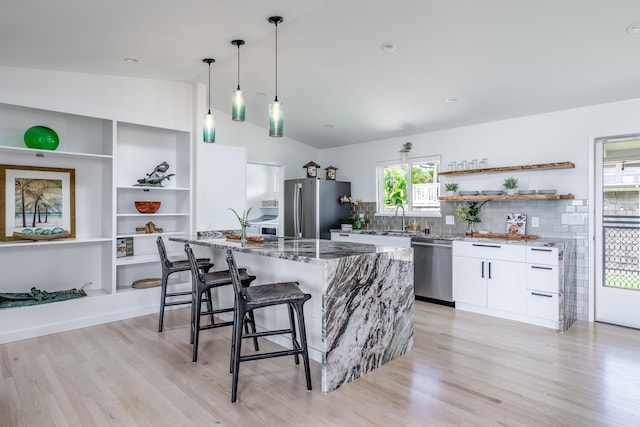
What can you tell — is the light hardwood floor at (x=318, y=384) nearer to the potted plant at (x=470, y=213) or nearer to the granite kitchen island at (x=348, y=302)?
the granite kitchen island at (x=348, y=302)

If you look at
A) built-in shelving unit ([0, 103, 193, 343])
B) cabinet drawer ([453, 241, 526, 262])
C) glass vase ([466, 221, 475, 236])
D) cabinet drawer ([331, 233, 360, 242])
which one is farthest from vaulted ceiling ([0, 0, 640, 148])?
cabinet drawer ([331, 233, 360, 242])

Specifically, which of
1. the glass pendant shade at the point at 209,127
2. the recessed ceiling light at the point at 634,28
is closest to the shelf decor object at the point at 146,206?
Answer: the glass pendant shade at the point at 209,127

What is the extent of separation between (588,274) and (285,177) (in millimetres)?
4433

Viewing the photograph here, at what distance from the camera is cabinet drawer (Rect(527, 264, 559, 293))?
3803 millimetres

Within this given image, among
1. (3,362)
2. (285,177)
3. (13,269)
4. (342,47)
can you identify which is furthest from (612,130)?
(13,269)

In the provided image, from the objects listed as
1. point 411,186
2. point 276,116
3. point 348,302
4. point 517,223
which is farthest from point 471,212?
point 276,116

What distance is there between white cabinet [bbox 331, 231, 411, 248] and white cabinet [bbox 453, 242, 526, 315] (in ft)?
2.26

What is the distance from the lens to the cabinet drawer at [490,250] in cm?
→ 406

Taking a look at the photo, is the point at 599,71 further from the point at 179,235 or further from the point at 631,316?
the point at 179,235

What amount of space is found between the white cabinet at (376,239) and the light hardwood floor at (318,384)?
1568 mm

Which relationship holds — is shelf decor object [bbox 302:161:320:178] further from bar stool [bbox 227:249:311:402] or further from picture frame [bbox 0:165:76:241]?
bar stool [bbox 227:249:311:402]

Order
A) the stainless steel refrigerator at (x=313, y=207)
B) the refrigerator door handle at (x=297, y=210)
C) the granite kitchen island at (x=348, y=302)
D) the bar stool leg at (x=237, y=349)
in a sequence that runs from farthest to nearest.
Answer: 1. the refrigerator door handle at (x=297, y=210)
2. the stainless steel refrigerator at (x=313, y=207)
3. the granite kitchen island at (x=348, y=302)
4. the bar stool leg at (x=237, y=349)

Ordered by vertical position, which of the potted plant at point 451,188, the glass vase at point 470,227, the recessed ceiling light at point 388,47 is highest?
the recessed ceiling light at point 388,47

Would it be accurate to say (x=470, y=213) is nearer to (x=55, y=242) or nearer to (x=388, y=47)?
(x=388, y=47)
